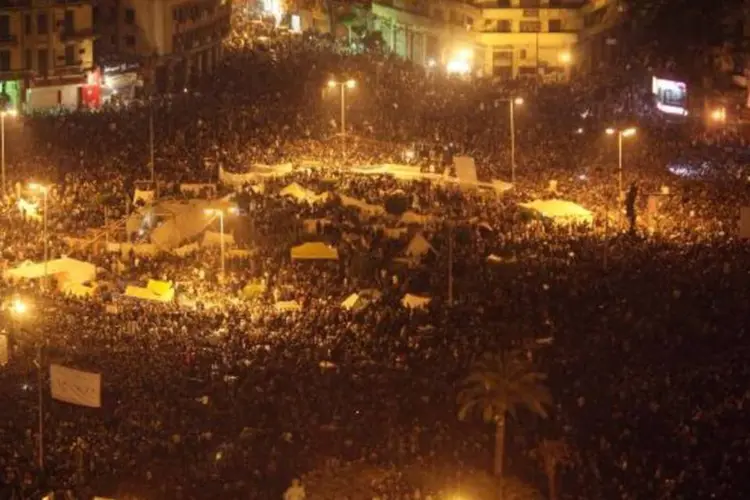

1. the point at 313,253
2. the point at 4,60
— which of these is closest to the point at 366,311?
the point at 313,253

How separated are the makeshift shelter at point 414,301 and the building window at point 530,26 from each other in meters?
44.8

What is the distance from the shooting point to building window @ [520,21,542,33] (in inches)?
3115

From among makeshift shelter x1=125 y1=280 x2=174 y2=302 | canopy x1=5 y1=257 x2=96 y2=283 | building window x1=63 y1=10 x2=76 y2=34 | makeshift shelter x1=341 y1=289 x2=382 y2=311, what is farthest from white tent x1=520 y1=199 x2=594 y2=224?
building window x1=63 y1=10 x2=76 y2=34

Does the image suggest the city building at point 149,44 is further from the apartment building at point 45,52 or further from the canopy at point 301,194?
the canopy at point 301,194

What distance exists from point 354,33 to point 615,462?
178ft

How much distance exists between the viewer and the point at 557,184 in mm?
49719

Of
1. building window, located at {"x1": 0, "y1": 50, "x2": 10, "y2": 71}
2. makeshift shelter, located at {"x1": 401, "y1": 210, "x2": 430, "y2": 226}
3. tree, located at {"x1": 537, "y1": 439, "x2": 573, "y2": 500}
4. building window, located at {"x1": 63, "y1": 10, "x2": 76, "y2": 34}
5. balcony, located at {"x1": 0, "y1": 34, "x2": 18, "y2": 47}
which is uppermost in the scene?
building window, located at {"x1": 63, "y1": 10, "x2": 76, "y2": 34}

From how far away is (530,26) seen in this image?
7925 centimetres

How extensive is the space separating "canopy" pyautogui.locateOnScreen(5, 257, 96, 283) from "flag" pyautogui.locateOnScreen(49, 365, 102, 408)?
9544 millimetres

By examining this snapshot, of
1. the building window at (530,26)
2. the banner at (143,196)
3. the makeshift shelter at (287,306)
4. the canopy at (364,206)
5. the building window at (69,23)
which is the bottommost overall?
the makeshift shelter at (287,306)

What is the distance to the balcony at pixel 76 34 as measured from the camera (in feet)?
213

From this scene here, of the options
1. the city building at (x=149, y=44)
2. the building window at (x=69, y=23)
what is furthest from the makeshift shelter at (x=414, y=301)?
the building window at (x=69, y=23)

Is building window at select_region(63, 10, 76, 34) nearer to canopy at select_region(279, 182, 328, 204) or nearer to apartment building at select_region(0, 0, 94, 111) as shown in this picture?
apartment building at select_region(0, 0, 94, 111)

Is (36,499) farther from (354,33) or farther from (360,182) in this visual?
(354,33)
